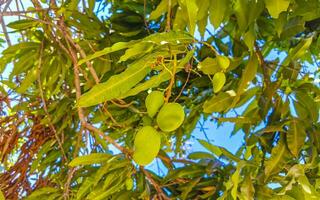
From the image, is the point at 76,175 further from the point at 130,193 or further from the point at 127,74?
the point at 127,74

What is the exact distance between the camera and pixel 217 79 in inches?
37.4

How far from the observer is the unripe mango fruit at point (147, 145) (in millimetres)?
875

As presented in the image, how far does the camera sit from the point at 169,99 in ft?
5.25

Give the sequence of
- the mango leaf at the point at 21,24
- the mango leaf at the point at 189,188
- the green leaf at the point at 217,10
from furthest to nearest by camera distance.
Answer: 1. the mango leaf at the point at 21,24
2. the mango leaf at the point at 189,188
3. the green leaf at the point at 217,10

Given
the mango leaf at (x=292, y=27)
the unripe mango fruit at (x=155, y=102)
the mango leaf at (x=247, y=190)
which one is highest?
the mango leaf at (x=292, y=27)

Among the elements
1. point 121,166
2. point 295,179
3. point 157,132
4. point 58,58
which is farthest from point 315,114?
point 58,58

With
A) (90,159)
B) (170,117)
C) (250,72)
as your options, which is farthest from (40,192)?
(170,117)

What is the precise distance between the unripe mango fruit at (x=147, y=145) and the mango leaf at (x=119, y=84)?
75 mm

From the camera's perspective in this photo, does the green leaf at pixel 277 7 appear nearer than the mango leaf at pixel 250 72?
Yes

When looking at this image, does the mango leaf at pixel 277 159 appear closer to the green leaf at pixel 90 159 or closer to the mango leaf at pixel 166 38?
the green leaf at pixel 90 159

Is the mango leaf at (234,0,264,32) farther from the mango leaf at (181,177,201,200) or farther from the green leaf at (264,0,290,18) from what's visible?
the mango leaf at (181,177,201,200)

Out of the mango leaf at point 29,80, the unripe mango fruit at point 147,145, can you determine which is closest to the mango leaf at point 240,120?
the unripe mango fruit at point 147,145

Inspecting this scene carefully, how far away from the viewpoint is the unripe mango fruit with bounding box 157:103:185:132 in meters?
0.85

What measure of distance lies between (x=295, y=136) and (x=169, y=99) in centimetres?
44
